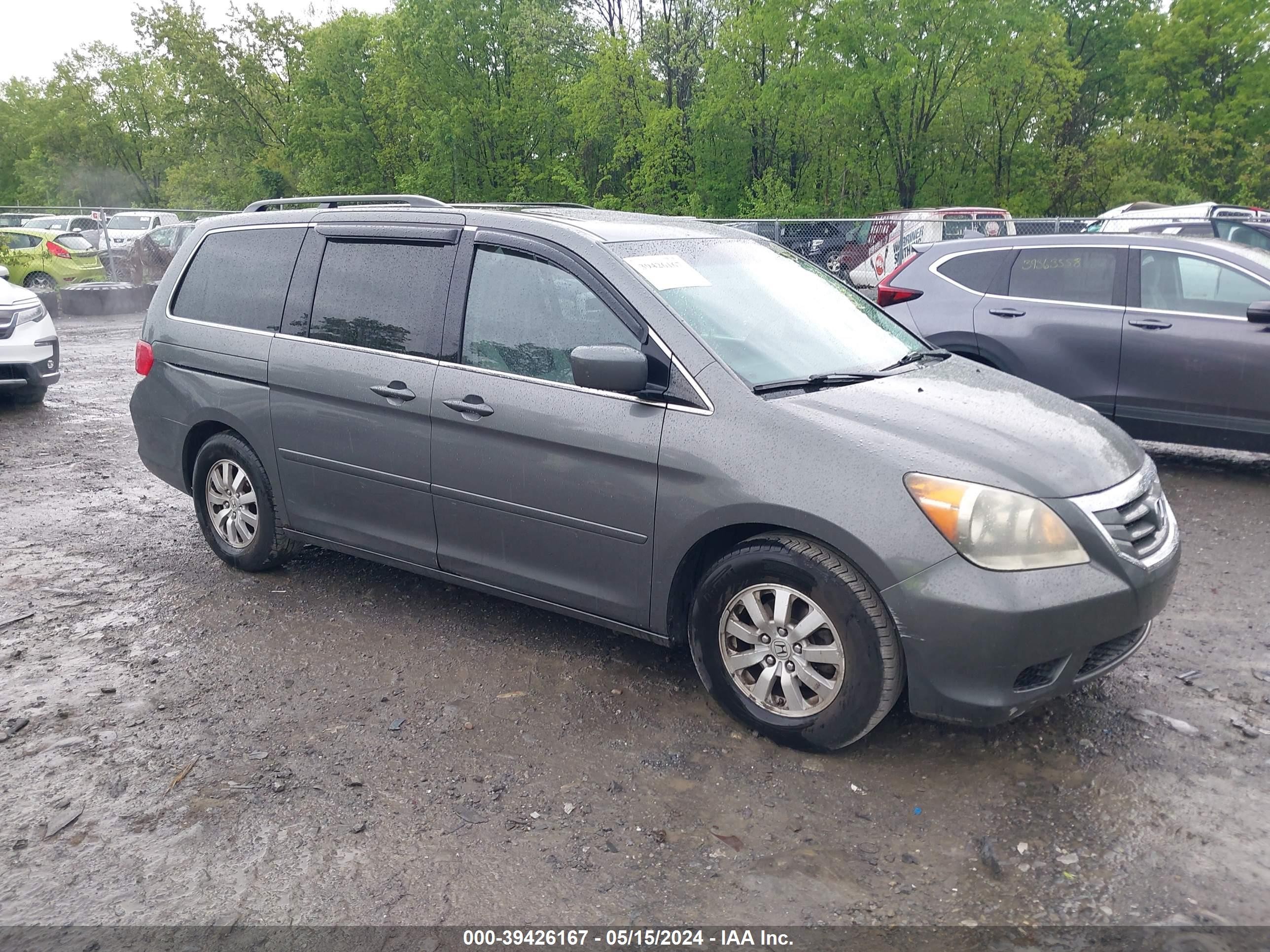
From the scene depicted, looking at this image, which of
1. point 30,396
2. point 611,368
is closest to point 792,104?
point 30,396

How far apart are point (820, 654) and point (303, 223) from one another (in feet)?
11.1

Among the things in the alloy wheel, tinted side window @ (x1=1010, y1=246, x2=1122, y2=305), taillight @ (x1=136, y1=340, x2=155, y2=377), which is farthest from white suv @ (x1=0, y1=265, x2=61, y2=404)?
tinted side window @ (x1=1010, y1=246, x2=1122, y2=305)

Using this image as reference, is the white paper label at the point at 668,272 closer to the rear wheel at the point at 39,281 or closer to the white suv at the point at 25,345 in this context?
the white suv at the point at 25,345

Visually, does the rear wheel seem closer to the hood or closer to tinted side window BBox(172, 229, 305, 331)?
tinted side window BBox(172, 229, 305, 331)

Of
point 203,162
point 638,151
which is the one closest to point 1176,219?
point 638,151

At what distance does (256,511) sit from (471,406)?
69.0 inches

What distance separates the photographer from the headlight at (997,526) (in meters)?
3.25

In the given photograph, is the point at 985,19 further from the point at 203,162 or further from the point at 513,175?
the point at 203,162

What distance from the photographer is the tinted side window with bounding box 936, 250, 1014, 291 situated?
26.3 ft

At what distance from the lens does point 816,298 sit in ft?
15.2

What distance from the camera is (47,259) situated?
22.4 metres

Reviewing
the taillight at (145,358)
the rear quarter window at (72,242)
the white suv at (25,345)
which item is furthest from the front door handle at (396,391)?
the rear quarter window at (72,242)

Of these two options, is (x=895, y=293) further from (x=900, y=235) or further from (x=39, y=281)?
(x=39, y=281)

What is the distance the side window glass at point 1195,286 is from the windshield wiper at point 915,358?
3503 mm
